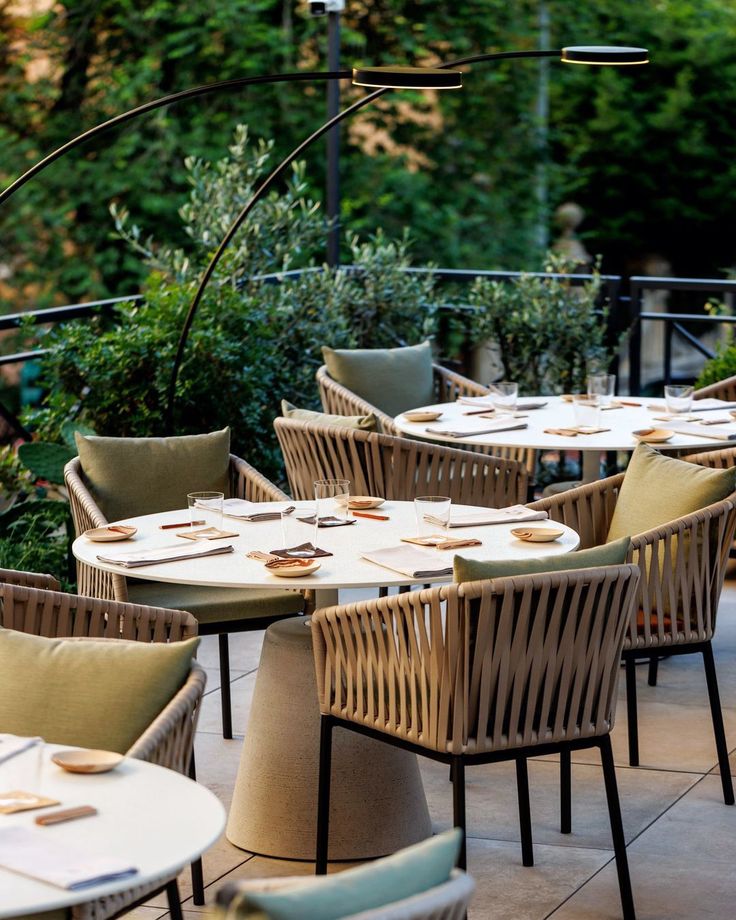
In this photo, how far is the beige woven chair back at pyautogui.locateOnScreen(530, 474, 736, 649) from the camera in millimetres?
3656

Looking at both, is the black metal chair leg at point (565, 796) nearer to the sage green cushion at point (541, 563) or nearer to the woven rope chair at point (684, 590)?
the woven rope chair at point (684, 590)

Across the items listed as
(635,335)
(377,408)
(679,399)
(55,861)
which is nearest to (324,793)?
(55,861)

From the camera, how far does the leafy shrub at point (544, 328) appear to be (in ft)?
24.0

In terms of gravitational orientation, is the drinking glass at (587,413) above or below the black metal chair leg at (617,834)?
above

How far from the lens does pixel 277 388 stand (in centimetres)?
672

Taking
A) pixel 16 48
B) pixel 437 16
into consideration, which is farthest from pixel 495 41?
pixel 16 48

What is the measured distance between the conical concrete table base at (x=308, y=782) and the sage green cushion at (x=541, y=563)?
630 mm

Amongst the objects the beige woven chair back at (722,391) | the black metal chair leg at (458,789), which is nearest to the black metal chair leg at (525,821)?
the black metal chair leg at (458,789)

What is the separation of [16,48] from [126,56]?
3.67 ft

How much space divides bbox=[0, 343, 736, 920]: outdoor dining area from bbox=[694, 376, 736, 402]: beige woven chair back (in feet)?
3.35

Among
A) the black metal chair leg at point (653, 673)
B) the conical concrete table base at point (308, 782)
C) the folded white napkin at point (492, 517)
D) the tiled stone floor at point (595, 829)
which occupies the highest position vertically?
the folded white napkin at point (492, 517)

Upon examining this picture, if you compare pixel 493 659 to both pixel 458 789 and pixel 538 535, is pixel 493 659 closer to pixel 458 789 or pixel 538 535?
pixel 458 789

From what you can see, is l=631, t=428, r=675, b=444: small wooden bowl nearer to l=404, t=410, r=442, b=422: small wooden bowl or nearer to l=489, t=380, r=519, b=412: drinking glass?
l=489, t=380, r=519, b=412: drinking glass

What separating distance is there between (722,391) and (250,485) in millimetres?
2269
